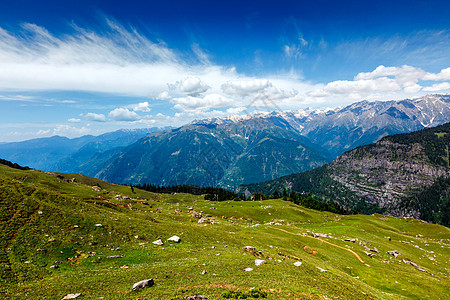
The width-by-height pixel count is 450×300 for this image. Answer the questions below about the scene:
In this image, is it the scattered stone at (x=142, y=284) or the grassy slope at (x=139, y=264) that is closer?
the scattered stone at (x=142, y=284)

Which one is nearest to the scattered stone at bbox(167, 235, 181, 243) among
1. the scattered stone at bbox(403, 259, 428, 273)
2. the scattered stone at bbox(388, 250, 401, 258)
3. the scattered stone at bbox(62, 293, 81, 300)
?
the scattered stone at bbox(62, 293, 81, 300)

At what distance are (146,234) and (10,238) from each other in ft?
54.4

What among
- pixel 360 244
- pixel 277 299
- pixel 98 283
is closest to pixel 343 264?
pixel 360 244

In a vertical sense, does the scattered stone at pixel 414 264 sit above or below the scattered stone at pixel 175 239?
below

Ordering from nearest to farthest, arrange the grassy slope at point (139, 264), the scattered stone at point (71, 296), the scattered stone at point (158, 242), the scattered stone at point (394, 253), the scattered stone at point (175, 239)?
the scattered stone at point (71, 296)
the grassy slope at point (139, 264)
the scattered stone at point (158, 242)
the scattered stone at point (175, 239)
the scattered stone at point (394, 253)

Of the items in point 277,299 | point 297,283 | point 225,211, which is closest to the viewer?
point 277,299

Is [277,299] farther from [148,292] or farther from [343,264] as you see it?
[343,264]

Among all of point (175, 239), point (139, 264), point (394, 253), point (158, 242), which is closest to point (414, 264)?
point (394, 253)

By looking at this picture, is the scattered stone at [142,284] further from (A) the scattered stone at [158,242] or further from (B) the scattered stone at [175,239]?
(B) the scattered stone at [175,239]

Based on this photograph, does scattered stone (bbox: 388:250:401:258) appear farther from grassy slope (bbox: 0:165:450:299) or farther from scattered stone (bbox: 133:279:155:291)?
scattered stone (bbox: 133:279:155:291)

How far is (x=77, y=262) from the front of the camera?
22.4 m

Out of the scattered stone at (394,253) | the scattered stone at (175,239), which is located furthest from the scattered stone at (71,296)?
the scattered stone at (394,253)

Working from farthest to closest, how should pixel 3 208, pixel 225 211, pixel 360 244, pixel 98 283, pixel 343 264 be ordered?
pixel 225 211 < pixel 360 244 < pixel 343 264 < pixel 3 208 < pixel 98 283

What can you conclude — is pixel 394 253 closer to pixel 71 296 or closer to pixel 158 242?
pixel 158 242
